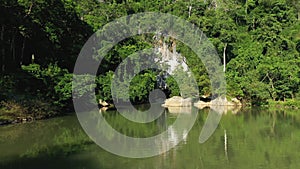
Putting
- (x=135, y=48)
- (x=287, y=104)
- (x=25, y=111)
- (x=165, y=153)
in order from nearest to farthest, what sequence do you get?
1. (x=165, y=153)
2. (x=25, y=111)
3. (x=287, y=104)
4. (x=135, y=48)

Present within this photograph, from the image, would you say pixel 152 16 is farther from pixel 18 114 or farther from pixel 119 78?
pixel 18 114

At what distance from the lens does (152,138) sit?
12.8m

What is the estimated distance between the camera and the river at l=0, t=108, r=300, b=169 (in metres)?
8.94

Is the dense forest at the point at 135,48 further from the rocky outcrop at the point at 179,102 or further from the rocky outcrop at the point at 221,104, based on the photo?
the rocky outcrop at the point at 179,102

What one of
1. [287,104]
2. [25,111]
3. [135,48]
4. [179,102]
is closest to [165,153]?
[25,111]

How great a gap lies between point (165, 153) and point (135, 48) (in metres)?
17.7

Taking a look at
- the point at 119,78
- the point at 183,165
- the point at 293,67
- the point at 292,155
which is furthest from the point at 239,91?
the point at 183,165

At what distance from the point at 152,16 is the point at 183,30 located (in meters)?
3.08

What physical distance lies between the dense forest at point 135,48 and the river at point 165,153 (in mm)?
3609

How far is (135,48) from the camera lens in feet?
89.2

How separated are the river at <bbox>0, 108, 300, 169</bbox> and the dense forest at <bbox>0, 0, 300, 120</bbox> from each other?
361 centimetres

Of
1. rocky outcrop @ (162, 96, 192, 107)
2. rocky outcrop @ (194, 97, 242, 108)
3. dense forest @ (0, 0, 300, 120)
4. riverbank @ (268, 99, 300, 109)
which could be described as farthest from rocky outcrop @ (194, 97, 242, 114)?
riverbank @ (268, 99, 300, 109)

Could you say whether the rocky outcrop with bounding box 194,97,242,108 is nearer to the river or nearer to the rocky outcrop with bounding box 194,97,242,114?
the rocky outcrop with bounding box 194,97,242,114

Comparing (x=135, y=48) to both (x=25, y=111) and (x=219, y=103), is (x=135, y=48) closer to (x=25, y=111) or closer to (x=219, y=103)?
(x=219, y=103)
